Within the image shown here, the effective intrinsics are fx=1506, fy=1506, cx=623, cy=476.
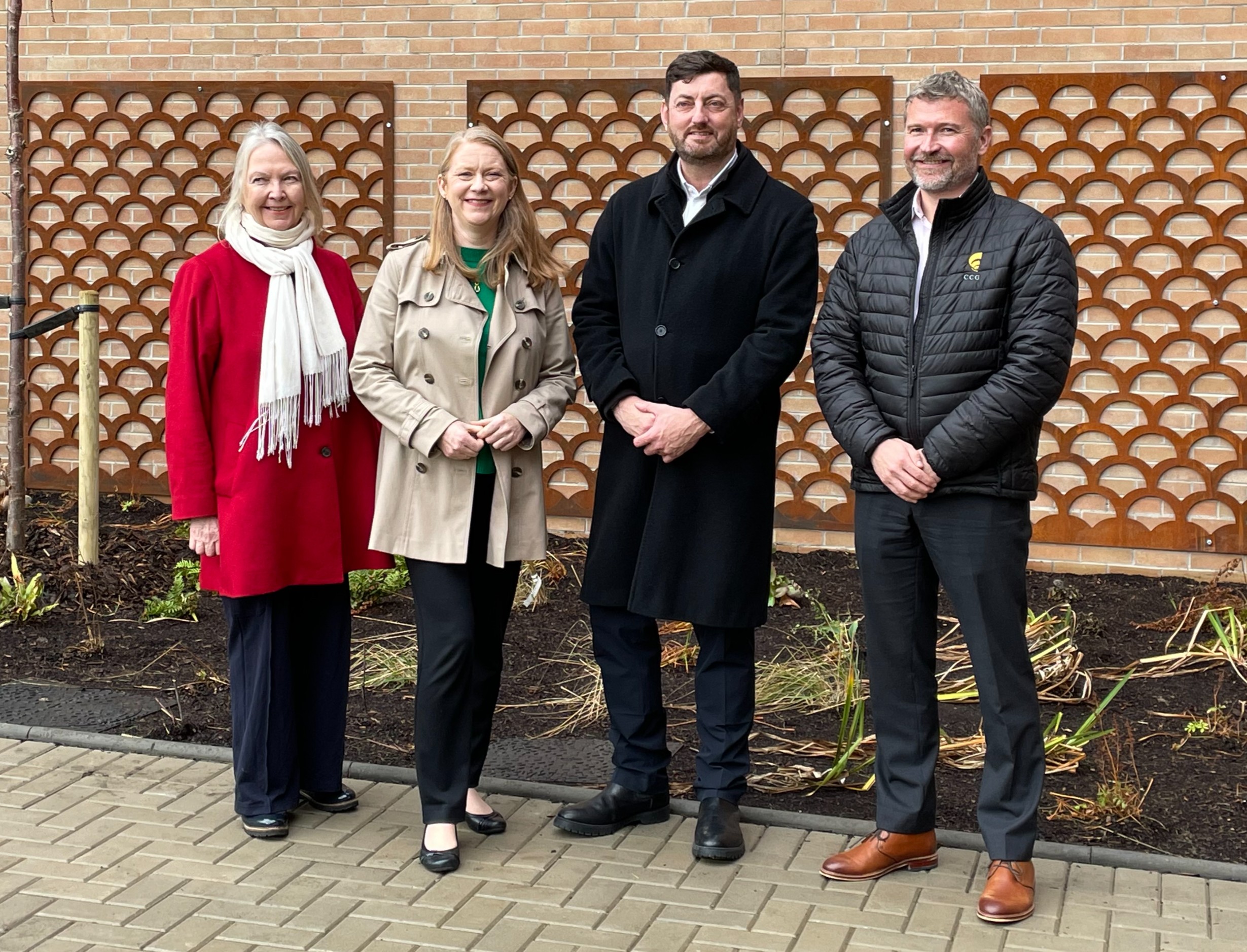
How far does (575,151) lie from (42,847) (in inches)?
195

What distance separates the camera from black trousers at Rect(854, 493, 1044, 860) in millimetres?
3969

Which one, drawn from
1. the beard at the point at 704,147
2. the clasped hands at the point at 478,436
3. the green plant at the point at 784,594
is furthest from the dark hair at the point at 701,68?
the green plant at the point at 784,594

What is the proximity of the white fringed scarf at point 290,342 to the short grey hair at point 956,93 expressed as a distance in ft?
5.82

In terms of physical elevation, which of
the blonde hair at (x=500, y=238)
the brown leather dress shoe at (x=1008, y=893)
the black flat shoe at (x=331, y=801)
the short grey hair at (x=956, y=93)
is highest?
the short grey hair at (x=956, y=93)

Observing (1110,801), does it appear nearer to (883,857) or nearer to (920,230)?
(883,857)

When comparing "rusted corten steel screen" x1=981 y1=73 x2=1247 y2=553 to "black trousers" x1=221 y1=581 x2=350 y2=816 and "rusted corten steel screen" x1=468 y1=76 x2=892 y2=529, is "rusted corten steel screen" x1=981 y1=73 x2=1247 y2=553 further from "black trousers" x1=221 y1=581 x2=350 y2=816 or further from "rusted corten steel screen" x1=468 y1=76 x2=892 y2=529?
"black trousers" x1=221 y1=581 x2=350 y2=816

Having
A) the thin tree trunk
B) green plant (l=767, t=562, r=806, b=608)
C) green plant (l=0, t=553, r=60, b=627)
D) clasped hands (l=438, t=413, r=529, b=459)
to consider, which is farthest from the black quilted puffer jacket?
the thin tree trunk

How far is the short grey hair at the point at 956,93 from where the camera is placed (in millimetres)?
3896

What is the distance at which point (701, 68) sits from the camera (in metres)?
4.23

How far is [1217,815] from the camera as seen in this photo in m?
4.66

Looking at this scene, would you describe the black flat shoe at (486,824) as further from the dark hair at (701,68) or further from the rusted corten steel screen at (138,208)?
the rusted corten steel screen at (138,208)

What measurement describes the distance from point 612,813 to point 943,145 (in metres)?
2.13

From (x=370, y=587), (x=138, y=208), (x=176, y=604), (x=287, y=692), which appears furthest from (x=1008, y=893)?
(x=138, y=208)

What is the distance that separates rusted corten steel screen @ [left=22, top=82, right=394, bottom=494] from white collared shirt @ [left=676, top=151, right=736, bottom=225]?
4249 mm
